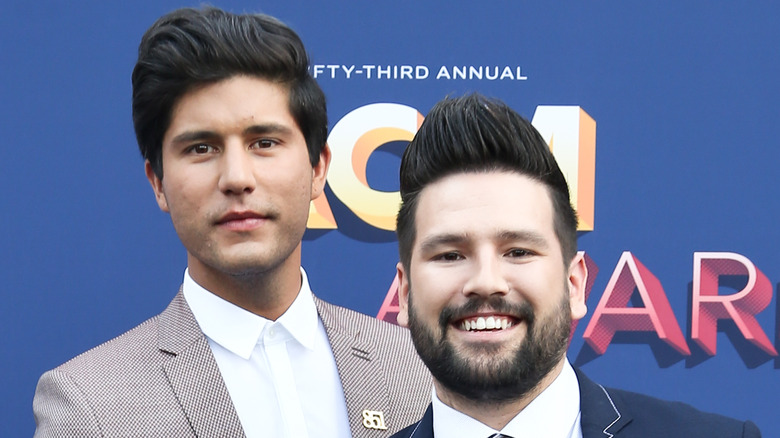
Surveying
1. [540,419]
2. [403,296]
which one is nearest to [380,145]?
[403,296]

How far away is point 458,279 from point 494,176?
0.21 m

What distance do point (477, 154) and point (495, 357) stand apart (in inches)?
14.1

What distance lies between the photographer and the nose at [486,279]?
4.57ft

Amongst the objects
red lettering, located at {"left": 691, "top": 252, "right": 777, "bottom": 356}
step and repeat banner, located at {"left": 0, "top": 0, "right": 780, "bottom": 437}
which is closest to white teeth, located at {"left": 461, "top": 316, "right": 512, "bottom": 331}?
step and repeat banner, located at {"left": 0, "top": 0, "right": 780, "bottom": 437}

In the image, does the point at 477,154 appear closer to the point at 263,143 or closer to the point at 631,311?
the point at 263,143

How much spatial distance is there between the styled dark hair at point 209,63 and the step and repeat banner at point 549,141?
44 centimetres

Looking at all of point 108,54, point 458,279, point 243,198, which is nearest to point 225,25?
point 243,198

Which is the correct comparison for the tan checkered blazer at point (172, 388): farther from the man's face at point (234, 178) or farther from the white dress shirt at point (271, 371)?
the man's face at point (234, 178)

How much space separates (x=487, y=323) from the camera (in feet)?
4.66

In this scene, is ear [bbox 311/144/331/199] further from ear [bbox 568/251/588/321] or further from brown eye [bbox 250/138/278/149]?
ear [bbox 568/251/588/321]

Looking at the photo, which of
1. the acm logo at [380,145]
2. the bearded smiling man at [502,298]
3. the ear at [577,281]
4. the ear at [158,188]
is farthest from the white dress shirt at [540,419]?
the acm logo at [380,145]

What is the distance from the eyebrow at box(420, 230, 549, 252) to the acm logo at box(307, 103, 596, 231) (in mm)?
845

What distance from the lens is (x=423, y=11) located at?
7.59 ft

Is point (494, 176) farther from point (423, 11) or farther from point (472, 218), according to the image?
point (423, 11)
